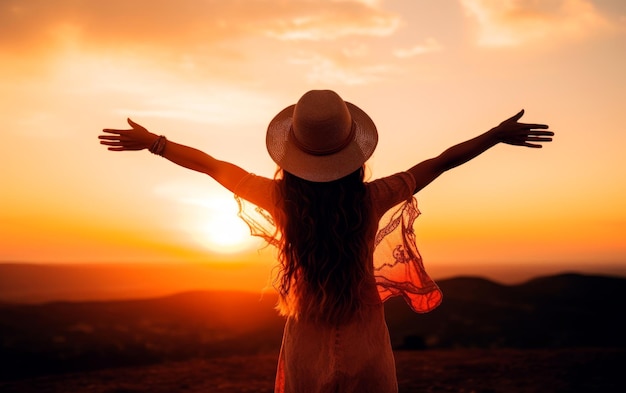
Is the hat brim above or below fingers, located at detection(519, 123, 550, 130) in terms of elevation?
below

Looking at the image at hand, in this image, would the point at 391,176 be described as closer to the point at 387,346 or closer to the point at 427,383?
the point at 387,346

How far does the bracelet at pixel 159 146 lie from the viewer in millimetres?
3436

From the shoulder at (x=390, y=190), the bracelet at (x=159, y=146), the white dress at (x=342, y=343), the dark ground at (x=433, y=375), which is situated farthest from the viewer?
the dark ground at (x=433, y=375)

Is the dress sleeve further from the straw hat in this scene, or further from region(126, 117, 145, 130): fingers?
region(126, 117, 145, 130): fingers

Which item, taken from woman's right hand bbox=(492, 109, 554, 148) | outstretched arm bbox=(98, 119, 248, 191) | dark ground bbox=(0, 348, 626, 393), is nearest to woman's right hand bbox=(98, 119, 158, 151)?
outstretched arm bbox=(98, 119, 248, 191)

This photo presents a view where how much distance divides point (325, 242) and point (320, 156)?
0.45m

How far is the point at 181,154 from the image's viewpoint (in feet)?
11.1

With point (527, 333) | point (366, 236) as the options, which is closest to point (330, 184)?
point (366, 236)

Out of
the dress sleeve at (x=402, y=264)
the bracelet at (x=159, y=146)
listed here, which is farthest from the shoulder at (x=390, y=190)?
the bracelet at (x=159, y=146)

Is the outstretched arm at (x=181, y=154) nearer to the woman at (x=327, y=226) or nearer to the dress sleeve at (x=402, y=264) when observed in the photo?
the woman at (x=327, y=226)

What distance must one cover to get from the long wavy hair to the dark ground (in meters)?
4.76

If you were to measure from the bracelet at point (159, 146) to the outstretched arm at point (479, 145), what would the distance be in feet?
4.60

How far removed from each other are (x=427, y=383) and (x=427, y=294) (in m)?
4.48

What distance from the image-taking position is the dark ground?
7398 mm
